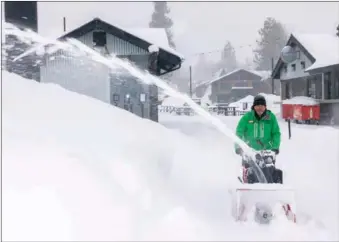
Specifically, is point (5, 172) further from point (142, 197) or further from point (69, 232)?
point (142, 197)

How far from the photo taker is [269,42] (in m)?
68.6

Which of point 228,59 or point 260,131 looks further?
point 228,59

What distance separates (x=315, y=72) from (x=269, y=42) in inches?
1822

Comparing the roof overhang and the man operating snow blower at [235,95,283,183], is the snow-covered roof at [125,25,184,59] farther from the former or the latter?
the man operating snow blower at [235,95,283,183]

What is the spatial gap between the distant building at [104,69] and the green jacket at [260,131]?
1247 cm

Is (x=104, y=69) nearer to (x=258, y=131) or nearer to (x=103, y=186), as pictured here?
(x=258, y=131)

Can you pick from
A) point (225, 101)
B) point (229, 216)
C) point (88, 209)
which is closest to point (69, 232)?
point (88, 209)

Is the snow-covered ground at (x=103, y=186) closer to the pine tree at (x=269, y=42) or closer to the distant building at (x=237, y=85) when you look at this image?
the distant building at (x=237, y=85)

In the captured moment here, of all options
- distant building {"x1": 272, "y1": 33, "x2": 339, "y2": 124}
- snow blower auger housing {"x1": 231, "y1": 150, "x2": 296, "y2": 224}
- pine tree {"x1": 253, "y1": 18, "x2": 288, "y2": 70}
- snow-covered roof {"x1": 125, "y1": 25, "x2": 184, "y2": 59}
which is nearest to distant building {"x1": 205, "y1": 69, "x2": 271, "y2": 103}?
pine tree {"x1": 253, "y1": 18, "x2": 288, "y2": 70}

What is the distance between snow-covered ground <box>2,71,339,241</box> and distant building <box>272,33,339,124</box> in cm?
1607

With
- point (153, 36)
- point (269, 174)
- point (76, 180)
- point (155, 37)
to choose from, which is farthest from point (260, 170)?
point (153, 36)

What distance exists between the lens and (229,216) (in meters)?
5.35

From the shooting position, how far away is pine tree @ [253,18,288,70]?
68750mm

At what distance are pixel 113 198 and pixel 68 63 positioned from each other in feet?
49.8
